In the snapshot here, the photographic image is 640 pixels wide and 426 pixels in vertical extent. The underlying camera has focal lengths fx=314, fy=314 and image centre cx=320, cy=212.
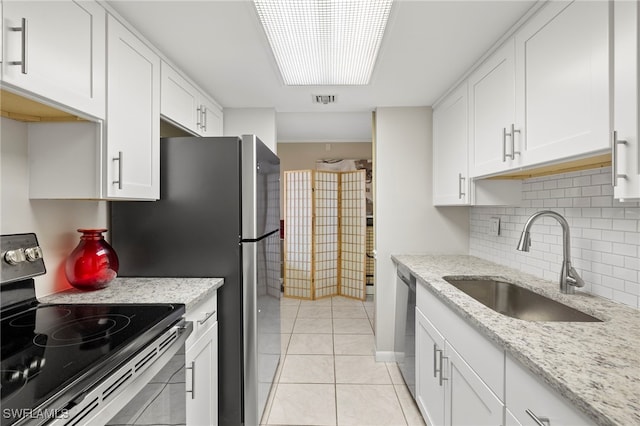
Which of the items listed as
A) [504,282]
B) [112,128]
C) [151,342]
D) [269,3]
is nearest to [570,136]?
[504,282]

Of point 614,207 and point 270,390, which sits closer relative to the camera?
point 614,207

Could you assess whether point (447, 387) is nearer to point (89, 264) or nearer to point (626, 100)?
point (626, 100)

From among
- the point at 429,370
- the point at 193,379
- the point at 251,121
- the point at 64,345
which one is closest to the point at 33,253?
the point at 64,345

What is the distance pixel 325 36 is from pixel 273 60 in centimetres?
40

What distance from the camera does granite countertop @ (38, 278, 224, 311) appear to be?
136cm

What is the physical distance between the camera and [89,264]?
57.0 inches

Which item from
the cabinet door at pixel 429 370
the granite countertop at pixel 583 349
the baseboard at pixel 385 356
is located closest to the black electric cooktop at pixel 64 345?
the granite countertop at pixel 583 349

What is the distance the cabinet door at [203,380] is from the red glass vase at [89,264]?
1.82 feet

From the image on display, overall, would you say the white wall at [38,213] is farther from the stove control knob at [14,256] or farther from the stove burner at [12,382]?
the stove burner at [12,382]

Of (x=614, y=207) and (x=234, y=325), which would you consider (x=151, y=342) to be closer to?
(x=234, y=325)

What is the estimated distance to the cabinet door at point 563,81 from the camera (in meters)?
1.07

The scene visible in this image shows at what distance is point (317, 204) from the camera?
445 cm

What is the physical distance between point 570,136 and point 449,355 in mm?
1056

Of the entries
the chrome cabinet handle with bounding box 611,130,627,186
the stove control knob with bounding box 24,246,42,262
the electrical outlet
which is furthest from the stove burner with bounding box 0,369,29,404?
the electrical outlet
